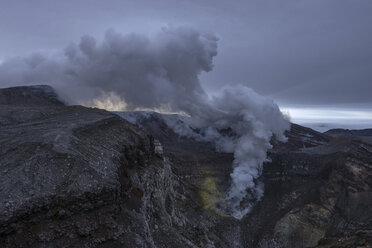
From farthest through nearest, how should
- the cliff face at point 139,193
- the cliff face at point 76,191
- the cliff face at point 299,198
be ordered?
the cliff face at point 299,198 < the cliff face at point 139,193 < the cliff face at point 76,191

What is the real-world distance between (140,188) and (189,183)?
30.9 meters

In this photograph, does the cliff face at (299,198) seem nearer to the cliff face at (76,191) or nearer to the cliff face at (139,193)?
the cliff face at (139,193)

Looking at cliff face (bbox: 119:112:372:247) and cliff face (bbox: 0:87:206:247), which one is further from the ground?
cliff face (bbox: 0:87:206:247)

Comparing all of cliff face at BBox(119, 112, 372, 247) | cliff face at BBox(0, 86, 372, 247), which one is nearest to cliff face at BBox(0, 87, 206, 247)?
cliff face at BBox(0, 86, 372, 247)

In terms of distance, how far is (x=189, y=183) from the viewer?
208ft

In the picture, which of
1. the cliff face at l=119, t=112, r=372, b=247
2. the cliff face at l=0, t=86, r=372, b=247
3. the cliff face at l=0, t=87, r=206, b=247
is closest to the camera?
the cliff face at l=0, t=87, r=206, b=247

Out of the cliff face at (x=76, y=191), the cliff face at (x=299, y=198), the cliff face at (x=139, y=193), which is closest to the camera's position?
the cliff face at (x=76, y=191)

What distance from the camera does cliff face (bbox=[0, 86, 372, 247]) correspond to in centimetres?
2220

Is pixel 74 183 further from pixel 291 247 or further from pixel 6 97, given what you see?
pixel 6 97

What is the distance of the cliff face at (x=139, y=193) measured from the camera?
22.2 meters

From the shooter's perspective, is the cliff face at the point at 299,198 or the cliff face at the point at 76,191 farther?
the cliff face at the point at 299,198

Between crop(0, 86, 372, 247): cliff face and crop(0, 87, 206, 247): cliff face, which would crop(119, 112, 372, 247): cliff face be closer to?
crop(0, 86, 372, 247): cliff face

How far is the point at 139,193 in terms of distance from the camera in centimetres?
3278

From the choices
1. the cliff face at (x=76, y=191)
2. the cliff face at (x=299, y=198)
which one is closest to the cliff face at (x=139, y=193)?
the cliff face at (x=76, y=191)
